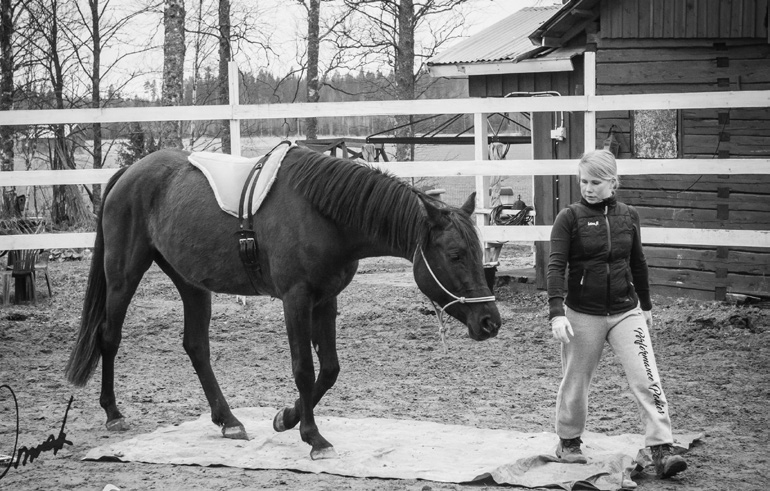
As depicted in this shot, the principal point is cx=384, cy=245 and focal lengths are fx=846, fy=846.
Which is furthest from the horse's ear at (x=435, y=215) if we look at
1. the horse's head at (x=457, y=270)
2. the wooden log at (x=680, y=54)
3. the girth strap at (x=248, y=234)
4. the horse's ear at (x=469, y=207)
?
the wooden log at (x=680, y=54)

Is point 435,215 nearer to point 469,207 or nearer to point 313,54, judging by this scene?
point 469,207

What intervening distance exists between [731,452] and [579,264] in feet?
4.27

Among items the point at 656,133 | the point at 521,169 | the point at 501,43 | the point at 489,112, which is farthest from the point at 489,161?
the point at 501,43

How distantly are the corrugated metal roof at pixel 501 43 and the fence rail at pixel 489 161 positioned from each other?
2.76 m

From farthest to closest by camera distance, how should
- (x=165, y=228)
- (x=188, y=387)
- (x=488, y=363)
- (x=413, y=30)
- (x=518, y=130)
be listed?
(x=518, y=130) → (x=413, y=30) → (x=488, y=363) → (x=188, y=387) → (x=165, y=228)

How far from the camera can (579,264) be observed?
409cm

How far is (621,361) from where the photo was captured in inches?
159

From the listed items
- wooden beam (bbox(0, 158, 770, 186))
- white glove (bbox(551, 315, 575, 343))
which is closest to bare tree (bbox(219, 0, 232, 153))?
wooden beam (bbox(0, 158, 770, 186))

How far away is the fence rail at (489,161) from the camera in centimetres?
764

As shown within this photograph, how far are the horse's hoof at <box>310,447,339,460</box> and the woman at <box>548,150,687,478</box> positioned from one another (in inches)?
45.0

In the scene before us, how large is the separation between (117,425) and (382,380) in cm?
193

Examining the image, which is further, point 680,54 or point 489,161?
point 680,54

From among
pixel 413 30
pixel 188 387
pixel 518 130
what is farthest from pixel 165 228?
pixel 518 130

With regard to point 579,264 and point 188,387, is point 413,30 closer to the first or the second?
point 188,387
